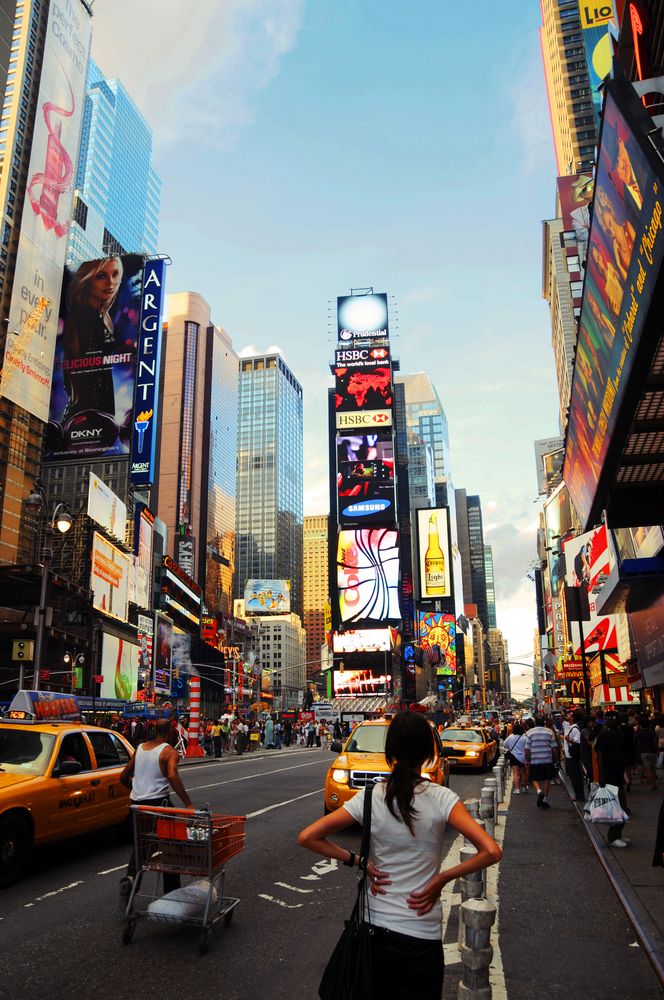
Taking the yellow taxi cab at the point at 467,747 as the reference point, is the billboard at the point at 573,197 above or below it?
above

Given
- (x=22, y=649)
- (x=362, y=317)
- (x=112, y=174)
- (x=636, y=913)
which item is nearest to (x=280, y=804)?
(x=636, y=913)

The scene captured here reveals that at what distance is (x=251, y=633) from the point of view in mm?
190250

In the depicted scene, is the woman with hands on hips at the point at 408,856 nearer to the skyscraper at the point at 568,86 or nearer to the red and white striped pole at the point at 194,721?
the red and white striped pole at the point at 194,721

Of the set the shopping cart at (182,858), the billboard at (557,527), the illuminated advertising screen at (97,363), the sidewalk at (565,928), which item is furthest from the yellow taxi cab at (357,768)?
the billboard at (557,527)

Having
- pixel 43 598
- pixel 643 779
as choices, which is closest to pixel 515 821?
pixel 643 779

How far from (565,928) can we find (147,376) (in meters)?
56.3

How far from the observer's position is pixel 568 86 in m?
115

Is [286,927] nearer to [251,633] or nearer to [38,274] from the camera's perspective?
[38,274]

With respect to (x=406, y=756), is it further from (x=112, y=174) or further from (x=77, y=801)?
(x=112, y=174)

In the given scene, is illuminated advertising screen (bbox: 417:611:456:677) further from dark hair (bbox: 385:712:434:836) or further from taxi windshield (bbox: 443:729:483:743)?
dark hair (bbox: 385:712:434:836)

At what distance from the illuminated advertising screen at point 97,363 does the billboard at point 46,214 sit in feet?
5.91

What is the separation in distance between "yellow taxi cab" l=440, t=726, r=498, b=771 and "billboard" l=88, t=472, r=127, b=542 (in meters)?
38.2

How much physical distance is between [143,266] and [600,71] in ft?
132

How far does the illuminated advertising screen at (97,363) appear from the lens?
58406 mm
